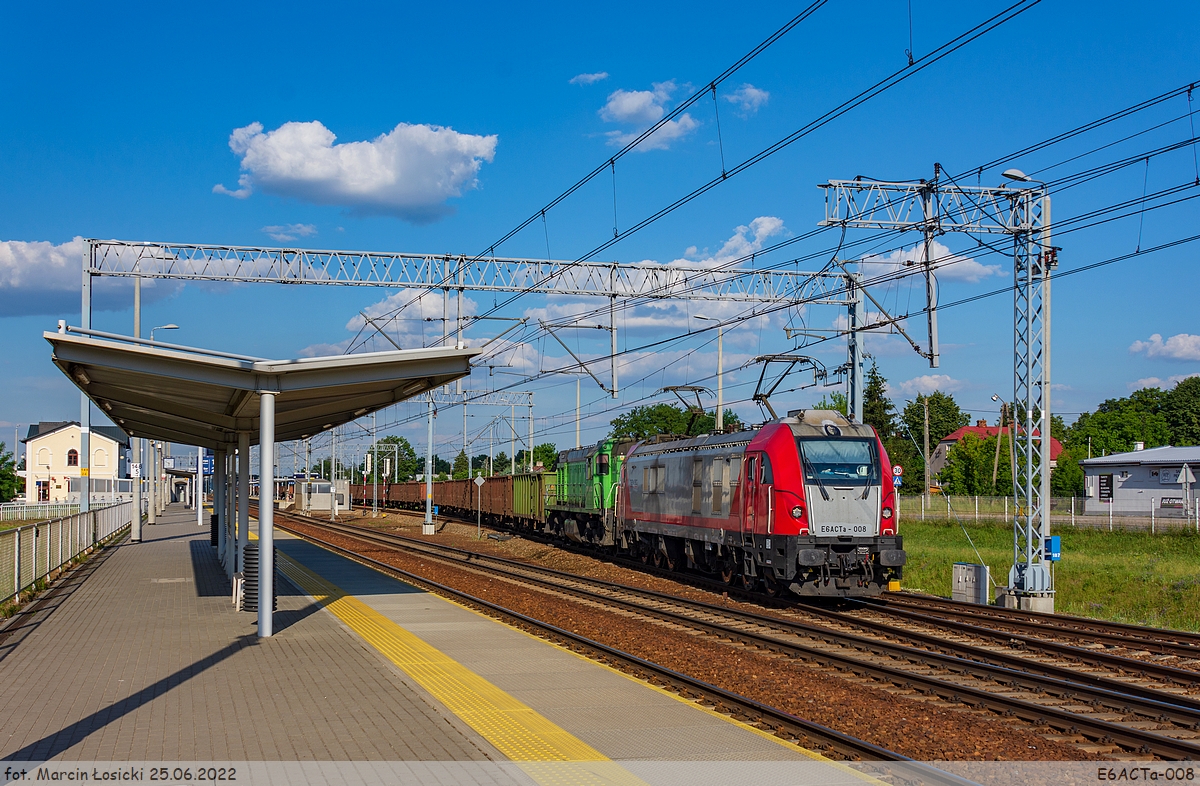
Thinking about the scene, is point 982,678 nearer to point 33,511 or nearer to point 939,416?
point 33,511

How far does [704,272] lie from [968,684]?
17218 mm

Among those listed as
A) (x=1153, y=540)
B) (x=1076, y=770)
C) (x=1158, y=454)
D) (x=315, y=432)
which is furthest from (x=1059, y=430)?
(x=1076, y=770)

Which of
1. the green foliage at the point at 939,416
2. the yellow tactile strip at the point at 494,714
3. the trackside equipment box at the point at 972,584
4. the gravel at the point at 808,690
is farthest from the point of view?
the green foliage at the point at 939,416

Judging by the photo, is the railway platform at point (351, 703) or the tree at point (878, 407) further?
the tree at point (878, 407)

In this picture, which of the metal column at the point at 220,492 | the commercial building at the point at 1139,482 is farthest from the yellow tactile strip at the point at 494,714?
the commercial building at the point at 1139,482

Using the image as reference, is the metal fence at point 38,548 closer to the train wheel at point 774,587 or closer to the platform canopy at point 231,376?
the platform canopy at point 231,376

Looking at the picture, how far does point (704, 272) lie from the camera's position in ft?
87.8

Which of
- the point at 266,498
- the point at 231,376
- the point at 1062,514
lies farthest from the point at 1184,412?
the point at 231,376

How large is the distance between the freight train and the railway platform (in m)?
5.49

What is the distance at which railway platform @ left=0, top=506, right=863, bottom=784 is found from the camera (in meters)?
7.05

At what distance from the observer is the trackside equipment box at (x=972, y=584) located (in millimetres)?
18766

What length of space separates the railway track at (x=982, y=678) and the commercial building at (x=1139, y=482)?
2996 centimetres

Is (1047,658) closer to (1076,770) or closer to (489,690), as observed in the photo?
(1076,770)

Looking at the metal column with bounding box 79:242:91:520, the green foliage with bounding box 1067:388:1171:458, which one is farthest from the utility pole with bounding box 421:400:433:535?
the green foliage with bounding box 1067:388:1171:458
